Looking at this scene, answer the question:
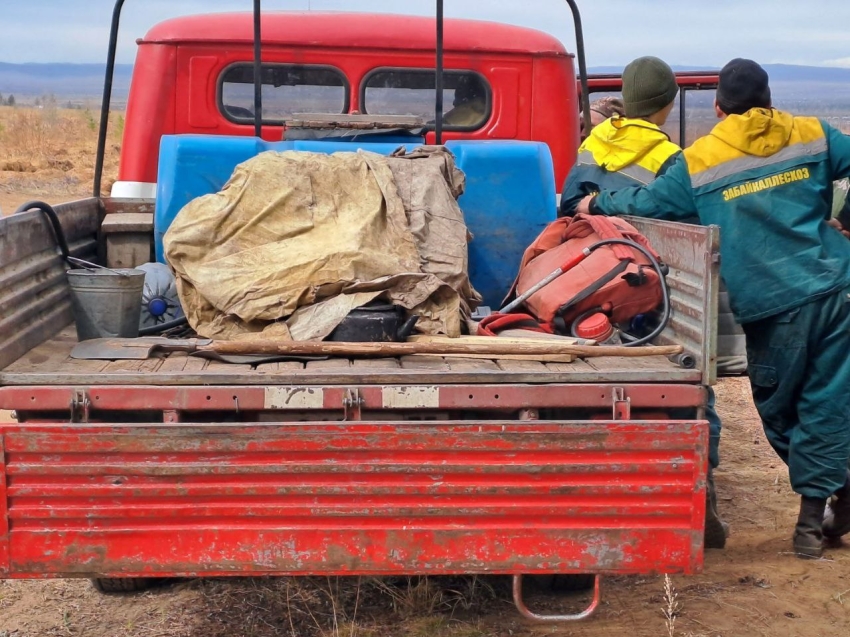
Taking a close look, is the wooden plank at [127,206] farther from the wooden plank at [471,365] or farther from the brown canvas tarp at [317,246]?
the wooden plank at [471,365]

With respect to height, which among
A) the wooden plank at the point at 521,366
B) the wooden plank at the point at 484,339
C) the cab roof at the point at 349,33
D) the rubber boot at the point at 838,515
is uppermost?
the cab roof at the point at 349,33

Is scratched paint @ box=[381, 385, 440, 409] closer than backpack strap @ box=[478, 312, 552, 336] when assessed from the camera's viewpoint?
Yes

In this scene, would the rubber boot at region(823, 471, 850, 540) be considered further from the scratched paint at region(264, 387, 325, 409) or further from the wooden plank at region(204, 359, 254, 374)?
the wooden plank at region(204, 359, 254, 374)

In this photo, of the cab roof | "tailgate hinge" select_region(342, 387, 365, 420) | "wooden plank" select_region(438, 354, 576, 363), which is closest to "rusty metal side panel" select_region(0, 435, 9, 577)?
"tailgate hinge" select_region(342, 387, 365, 420)

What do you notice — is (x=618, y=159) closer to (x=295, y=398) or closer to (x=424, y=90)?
(x=424, y=90)

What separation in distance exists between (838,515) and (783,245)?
1.18 meters

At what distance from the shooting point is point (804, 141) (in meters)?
4.05

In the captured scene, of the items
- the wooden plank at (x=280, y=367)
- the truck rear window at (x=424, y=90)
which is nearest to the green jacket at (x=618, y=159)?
the truck rear window at (x=424, y=90)

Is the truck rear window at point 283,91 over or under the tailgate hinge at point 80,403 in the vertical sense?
over

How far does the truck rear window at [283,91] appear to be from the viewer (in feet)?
18.2

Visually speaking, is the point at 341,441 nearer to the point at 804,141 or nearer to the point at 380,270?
the point at 380,270

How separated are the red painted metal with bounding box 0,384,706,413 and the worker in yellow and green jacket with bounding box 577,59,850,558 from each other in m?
1.23

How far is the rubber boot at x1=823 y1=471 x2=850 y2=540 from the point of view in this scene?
4.32 meters

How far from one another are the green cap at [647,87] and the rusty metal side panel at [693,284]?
3.72ft
